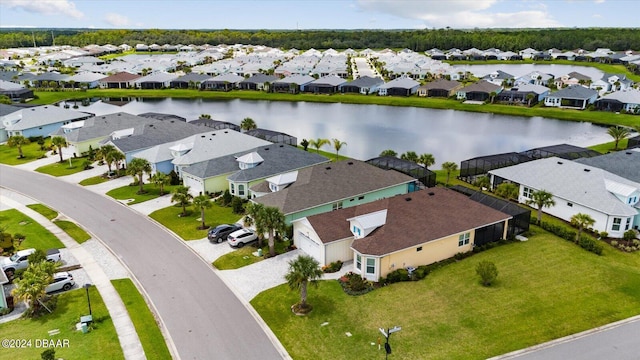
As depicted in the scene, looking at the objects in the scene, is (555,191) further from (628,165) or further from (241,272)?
(241,272)

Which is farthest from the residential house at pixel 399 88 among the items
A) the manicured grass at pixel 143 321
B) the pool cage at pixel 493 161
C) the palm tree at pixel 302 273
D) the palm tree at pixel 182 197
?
the manicured grass at pixel 143 321

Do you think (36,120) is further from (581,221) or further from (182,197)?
(581,221)

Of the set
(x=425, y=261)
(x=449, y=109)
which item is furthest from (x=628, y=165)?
(x=449, y=109)

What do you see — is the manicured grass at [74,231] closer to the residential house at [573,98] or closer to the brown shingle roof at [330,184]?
the brown shingle roof at [330,184]

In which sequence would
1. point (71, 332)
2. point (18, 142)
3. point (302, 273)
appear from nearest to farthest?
point (71, 332)
point (302, 273)
point (18, 142)

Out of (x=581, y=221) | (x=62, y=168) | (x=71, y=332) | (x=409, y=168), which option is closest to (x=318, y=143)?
(x=409, y=168)
